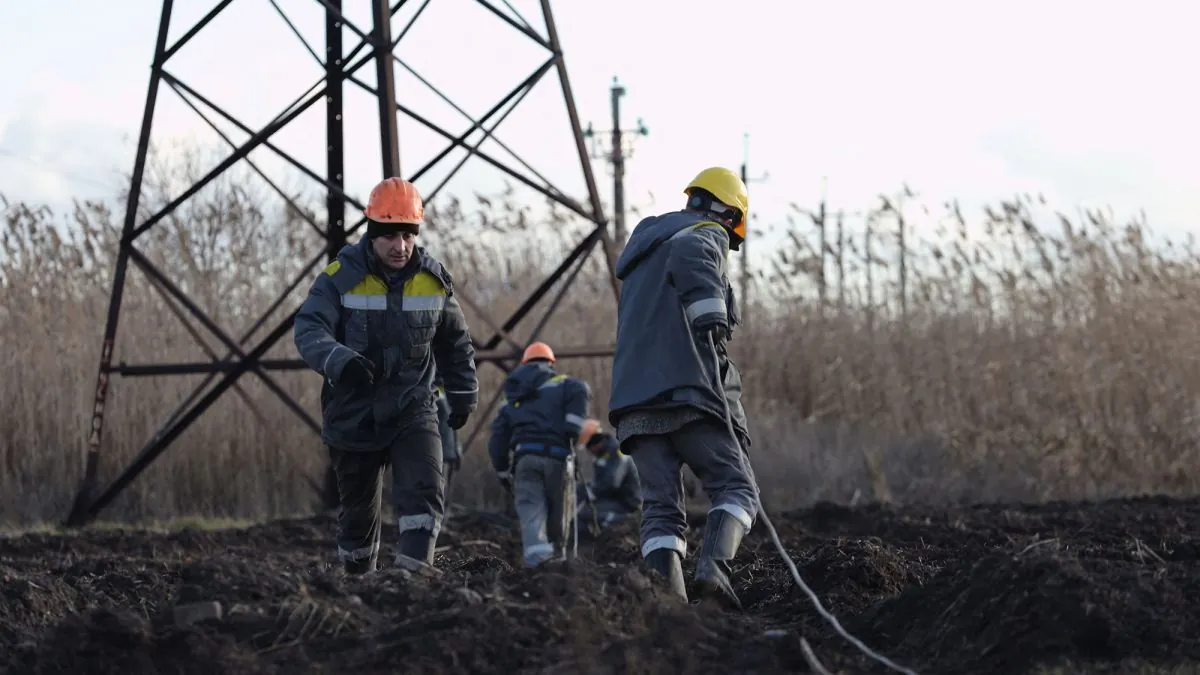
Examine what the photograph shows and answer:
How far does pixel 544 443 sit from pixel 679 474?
5907 mm

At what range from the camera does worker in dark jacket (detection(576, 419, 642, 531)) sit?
16.7m

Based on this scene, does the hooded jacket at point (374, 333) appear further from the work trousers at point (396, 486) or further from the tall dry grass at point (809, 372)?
the tall dry grass at point (809, 372)

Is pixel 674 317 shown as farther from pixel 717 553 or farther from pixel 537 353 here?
pixel 537 353

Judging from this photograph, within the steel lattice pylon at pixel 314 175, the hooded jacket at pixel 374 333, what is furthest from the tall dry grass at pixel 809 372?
the hooded jacket at pixel 374 333

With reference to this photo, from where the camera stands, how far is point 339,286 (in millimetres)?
7773

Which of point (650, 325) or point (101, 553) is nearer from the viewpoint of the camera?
point (650, 325)

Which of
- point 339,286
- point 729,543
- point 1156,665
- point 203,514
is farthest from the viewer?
point 203,514

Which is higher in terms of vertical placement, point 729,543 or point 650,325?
point 650,325

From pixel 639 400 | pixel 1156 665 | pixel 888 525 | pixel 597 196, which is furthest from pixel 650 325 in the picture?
pixel 597 196

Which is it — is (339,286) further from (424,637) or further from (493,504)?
(493,504)

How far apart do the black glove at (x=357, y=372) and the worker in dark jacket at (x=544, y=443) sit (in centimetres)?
556

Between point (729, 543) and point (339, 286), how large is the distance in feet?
7.05

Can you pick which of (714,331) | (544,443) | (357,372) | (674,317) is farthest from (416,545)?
(544,443)

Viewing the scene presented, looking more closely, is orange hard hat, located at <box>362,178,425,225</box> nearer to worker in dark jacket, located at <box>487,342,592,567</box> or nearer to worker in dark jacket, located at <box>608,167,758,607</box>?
worker in dark jacket, located at <box>608,167,758,607</box>
